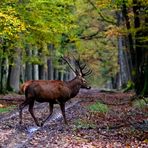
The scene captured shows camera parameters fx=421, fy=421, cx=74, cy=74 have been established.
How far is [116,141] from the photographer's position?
1130cm

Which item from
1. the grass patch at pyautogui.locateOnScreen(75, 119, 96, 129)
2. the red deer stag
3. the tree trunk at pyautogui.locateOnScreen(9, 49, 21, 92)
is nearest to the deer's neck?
the red deer stag

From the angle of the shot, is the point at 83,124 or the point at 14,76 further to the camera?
the point at 14,76

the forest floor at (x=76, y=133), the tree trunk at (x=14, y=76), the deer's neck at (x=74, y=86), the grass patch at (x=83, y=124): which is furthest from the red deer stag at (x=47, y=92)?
the tree trunk at (x=14, y=76)

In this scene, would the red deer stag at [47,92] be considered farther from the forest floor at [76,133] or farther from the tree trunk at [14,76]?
the tree trunk at [14,76]

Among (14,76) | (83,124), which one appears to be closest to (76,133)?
(83,124)

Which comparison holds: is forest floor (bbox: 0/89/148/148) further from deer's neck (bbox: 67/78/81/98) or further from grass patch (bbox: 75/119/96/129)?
deer's neck (bbox: 67/78/81/98)

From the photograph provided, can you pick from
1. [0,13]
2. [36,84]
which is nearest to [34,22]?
[0,13]

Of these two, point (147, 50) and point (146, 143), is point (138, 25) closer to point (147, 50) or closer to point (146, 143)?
point (147, 50)

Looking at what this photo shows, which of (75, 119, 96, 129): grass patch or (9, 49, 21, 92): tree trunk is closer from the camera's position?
(75, 119, 96, 129): grass patch

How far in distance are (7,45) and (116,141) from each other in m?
16.4

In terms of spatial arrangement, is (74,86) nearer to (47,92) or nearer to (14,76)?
(47,92)

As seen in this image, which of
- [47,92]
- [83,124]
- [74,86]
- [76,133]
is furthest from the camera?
[74,86]

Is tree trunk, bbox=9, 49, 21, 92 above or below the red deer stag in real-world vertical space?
below

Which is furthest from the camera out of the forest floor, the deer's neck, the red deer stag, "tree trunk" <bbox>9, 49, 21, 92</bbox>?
"tree trunk" <bbox>9, 49, 21, 92</bbox>
